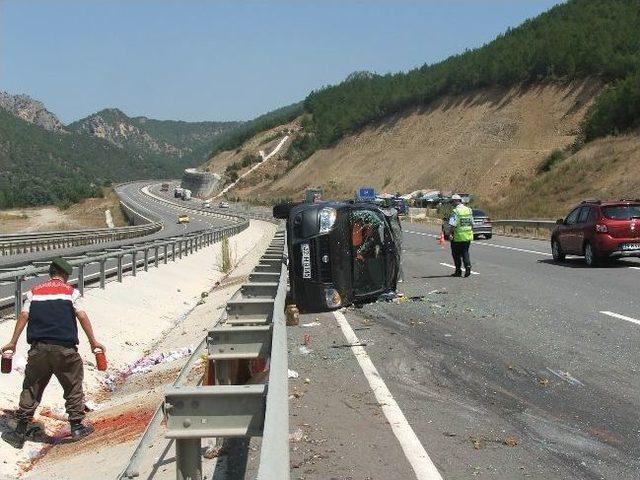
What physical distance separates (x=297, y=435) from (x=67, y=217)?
113588mm

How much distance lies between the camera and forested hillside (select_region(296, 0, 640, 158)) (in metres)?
68.3

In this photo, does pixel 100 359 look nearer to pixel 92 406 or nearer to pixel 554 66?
pixel 92 406

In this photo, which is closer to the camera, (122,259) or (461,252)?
(461,252)

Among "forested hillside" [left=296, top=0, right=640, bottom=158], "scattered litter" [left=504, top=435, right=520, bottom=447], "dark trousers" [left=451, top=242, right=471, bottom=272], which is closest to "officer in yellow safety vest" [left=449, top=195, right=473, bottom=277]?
"dark trousers" [left=451, top=242, right=471, bottom=272]

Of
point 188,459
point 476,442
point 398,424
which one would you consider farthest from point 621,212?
point 188,459

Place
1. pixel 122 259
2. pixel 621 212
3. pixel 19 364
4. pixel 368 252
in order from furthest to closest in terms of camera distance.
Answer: pixel 122 259
pixel 621 212
pixel 368 252
pixel 19 364

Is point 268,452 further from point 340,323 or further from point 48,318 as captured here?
point 340,323

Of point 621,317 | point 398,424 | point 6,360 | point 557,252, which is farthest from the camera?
point 557,252

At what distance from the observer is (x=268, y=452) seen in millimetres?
3699

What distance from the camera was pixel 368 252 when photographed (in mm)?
13570

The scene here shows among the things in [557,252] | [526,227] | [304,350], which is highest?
[304,350]

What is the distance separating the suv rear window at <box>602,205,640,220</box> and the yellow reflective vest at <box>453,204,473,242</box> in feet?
14.0

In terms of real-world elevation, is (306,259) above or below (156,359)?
above

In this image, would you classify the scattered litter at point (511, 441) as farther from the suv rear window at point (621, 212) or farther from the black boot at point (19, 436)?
the suv rear window at point (621, 212)
